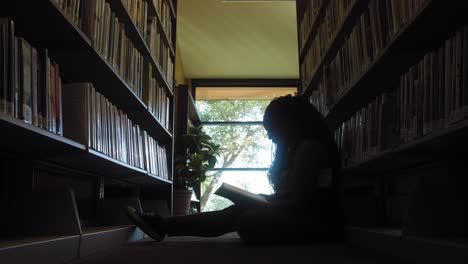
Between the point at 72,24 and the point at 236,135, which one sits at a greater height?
the point at 72,24

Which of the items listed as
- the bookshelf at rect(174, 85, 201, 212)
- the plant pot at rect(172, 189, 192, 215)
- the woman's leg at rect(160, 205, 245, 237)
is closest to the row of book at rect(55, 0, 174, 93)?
the woman's leg at rect(160, 205, 245, 237)

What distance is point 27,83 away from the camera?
46.4 inches

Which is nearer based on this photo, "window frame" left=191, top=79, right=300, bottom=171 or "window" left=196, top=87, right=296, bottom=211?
"window" left=196, top=87, right=296, bottom=211

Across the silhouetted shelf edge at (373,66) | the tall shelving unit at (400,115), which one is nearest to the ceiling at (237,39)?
the tall shelving unit at (400,115)

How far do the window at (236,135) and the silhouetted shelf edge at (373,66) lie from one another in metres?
3.21

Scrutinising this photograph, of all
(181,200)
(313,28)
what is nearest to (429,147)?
(313,28)

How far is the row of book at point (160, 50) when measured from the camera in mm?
2797

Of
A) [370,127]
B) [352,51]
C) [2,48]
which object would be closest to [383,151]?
[370,127]

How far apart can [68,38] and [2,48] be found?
1.53 feet

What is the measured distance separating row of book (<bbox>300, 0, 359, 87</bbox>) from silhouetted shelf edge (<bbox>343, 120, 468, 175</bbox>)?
2.40ft

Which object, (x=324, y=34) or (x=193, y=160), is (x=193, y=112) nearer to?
(x=193, y=160)

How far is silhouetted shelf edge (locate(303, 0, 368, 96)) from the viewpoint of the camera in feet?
6.89

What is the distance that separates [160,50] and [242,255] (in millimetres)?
1949

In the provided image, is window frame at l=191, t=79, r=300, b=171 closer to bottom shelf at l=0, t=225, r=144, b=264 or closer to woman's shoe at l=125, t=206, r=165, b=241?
woman's shoe at l=125, t=206, r=165, b=241
